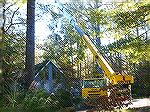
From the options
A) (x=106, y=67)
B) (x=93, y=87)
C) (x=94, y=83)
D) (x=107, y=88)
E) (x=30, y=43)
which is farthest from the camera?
(x=94, y=83)

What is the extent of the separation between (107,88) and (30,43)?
2977 mm

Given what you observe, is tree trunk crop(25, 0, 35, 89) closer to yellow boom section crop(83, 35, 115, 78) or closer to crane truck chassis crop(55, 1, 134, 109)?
crane truck chassis crop(55, 1, 134, 109)

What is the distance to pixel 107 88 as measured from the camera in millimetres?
9555

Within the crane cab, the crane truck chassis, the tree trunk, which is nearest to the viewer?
the crane truck chassis

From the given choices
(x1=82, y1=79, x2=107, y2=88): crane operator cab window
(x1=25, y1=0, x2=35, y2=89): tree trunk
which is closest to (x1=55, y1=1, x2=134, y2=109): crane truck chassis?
(x1=82, y1=79, x2=107, y2=88): crane operator cab window

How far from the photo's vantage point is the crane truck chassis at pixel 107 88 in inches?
362

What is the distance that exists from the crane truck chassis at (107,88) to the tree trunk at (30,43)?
1.06 meters

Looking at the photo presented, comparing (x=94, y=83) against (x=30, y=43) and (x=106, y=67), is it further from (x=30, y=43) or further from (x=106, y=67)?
(x=30, y=43)

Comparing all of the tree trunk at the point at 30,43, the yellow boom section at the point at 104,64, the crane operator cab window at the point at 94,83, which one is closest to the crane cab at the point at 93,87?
the crane operator cab window at the point at 94,83

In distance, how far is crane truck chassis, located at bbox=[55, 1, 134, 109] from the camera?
Answer: 9.20m

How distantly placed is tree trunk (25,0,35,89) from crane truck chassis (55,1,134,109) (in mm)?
1057

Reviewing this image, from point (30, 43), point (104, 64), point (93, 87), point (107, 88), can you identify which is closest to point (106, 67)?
point (104, 64)

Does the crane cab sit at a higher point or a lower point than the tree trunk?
lower

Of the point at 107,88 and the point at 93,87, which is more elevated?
the point at 93,87
